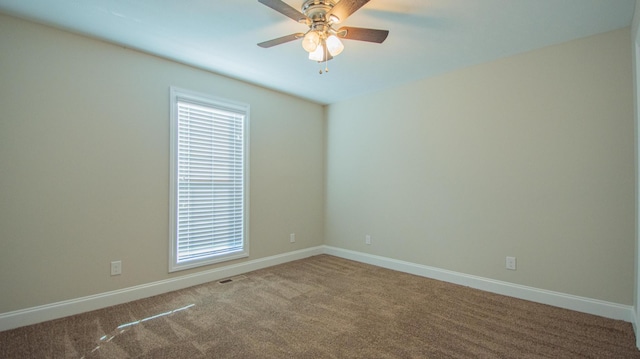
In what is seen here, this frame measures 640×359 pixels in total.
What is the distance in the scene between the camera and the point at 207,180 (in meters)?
3.46

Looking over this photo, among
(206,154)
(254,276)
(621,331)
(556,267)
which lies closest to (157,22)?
(206,154)

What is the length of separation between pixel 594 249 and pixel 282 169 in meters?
3.50

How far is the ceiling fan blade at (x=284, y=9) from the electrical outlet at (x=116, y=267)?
2659mm

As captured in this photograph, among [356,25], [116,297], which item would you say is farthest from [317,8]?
[116,297]

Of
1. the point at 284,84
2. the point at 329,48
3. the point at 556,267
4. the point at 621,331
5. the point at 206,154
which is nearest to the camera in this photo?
the point at 329,48

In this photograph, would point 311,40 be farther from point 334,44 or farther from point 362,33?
point 362,33

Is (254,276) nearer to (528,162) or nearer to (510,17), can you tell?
(528,162)

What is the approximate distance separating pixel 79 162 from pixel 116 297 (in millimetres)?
1298

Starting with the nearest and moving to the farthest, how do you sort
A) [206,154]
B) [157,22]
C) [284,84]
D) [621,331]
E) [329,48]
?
[329,48], [621,331], [157,22], [206,154], [284,84]

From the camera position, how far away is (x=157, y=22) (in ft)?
7.85

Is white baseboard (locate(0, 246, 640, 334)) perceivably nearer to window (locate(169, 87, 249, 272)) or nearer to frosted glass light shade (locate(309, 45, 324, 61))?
window (locate(169, 87, 249, 272))

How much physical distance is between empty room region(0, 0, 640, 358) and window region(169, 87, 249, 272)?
2cm

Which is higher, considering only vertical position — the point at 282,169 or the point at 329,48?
the point at 329,48

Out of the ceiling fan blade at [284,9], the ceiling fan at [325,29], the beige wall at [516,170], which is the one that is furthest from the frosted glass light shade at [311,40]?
the beige wall at [516,170]
